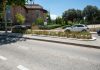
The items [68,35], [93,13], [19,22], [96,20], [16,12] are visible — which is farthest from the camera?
[93,13]

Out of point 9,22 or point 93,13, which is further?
point 93,13

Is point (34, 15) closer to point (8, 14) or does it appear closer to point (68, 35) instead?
point (8, 14)

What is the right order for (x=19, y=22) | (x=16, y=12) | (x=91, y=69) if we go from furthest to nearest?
(x=16, y=12), (x=19, y=22), (x=91, y=69)

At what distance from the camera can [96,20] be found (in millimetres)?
122750

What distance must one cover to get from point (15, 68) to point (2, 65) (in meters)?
1.09

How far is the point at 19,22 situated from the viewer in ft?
258

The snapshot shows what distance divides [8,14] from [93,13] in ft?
210

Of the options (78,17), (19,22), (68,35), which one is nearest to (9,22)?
(19,22)

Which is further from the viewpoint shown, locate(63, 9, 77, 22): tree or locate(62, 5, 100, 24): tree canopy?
locate(63, 9, 77, 22): tree

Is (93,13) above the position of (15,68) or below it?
above

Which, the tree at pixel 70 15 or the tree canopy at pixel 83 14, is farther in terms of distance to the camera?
the tree at pixel 70 15

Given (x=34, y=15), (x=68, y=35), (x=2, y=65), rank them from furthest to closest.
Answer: (x=34, y=15)
(x=68, y=35)
(x=2, y=65)

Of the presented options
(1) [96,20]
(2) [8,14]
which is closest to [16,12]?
(2) [8,14]

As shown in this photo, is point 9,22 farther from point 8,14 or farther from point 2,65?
point 2,65
